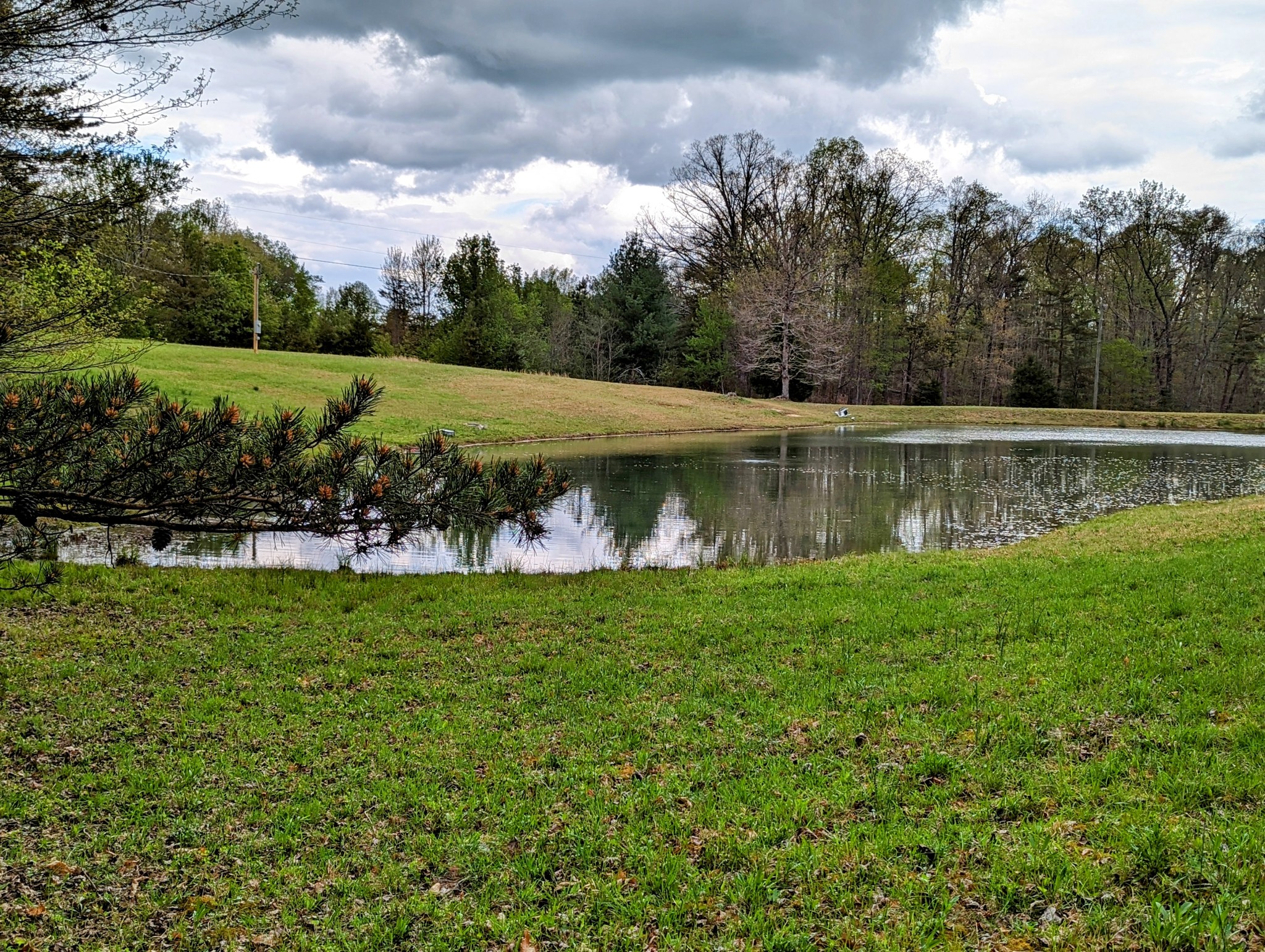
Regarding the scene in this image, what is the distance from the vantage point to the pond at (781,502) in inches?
385

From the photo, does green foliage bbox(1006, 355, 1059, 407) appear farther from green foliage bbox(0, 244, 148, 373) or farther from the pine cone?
the pine cone

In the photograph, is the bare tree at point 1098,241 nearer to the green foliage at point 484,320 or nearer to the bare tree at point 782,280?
the bare tree at point 782,280

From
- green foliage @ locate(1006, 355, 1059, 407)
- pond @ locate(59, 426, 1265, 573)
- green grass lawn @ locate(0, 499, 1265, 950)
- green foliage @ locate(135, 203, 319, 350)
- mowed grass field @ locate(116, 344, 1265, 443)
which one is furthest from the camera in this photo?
green foliage @ locate(1006, 355, 1059, 407)

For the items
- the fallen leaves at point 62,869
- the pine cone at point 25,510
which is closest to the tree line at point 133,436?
the pine cone at point 25,510

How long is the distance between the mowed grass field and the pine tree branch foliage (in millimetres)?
14861

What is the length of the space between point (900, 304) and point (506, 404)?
101ft

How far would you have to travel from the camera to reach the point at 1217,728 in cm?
396

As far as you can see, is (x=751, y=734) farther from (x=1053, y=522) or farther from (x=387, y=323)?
(x=387, y=323)

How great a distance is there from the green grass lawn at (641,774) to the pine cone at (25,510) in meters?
1.21

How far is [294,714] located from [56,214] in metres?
3.64

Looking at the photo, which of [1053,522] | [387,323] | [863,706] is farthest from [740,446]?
[387,323]

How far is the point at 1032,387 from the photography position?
46812 millimetres

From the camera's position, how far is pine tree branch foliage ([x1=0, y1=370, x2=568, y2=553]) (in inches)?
176

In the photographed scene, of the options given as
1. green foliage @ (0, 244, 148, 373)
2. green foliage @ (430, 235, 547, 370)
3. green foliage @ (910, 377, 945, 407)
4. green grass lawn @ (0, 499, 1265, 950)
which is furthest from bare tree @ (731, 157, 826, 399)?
green grass lawn @ (0, 499, 1265, 950)
